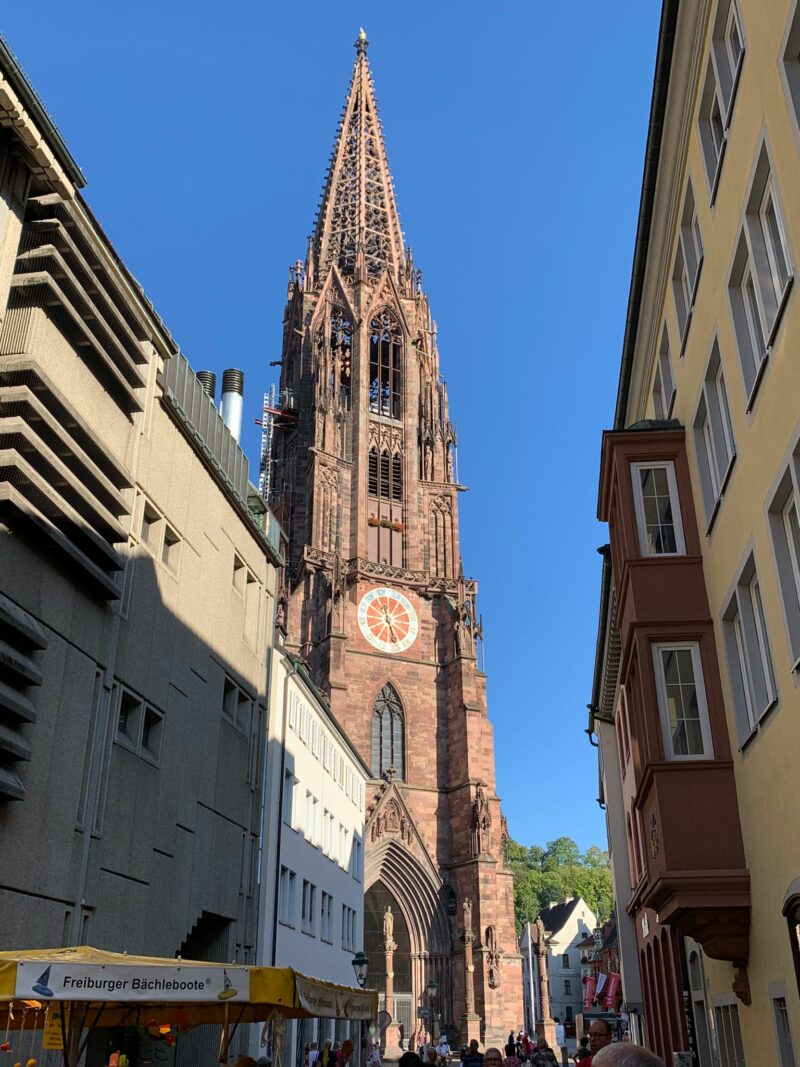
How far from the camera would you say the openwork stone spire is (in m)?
69.1

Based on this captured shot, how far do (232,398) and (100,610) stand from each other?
11.9m

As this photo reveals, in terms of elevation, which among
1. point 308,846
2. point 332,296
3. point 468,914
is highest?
point 332,296

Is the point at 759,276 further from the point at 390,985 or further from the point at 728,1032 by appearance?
the point at 390,985

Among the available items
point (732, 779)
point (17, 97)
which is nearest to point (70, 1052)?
point (732, 779)

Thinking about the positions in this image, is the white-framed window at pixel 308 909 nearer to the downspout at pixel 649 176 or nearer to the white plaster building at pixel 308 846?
the white plaster building at pixel 308 846

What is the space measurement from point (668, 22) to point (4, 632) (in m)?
10.6

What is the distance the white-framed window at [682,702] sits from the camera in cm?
1212

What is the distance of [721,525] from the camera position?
39.3ft

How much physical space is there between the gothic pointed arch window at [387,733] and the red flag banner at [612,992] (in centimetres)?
1240

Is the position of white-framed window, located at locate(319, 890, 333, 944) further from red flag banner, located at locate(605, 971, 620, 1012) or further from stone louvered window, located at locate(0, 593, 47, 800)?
stone louvered window, located at locate(0, 593, 47, 800)

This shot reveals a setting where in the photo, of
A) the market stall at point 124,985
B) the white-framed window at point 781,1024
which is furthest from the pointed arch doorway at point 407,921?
the market stall at point 124,985

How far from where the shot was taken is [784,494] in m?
9.73

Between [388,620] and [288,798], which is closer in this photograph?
[288,798]

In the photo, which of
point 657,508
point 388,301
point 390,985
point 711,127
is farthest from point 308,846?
point 388,301
